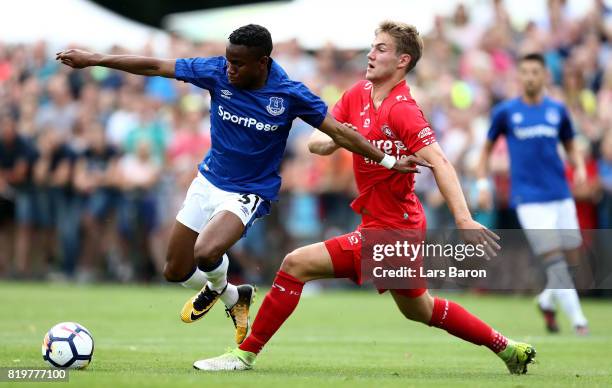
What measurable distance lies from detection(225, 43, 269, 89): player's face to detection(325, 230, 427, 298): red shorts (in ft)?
4.62

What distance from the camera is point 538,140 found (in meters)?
13.3

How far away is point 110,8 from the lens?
25828 mm

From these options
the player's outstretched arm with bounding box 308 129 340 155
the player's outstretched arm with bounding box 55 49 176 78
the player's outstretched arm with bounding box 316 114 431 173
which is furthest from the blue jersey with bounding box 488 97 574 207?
the player's outstretched arm with bounding box 55 49 176 78

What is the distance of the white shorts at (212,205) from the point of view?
9172mm

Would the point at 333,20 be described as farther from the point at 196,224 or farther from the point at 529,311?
the point at 196,224

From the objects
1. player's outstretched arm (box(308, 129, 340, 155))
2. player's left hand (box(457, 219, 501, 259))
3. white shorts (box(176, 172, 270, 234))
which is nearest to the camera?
player's left hand (box(457, 219, 501, 259))

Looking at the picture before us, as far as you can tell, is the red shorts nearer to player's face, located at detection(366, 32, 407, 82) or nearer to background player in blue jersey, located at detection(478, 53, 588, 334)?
player's face, located at detection(366, 32, 407, 82)

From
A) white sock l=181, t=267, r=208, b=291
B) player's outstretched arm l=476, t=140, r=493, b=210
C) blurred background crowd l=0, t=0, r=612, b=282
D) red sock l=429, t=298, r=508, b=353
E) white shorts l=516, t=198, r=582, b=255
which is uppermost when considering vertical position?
red sock l=429, t=298, r=508, b=353

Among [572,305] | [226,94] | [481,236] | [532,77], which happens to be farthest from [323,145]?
[572,305]

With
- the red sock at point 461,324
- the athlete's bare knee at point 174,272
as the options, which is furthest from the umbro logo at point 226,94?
the red sock at point 461,324

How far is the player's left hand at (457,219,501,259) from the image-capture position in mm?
7949

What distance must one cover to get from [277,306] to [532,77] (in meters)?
5.77

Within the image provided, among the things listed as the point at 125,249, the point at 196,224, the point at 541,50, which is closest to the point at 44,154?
the point at 125,249

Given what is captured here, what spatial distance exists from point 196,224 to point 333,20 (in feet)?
43.9
